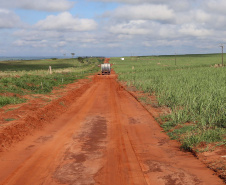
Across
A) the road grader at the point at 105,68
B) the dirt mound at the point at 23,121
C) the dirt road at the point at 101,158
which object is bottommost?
the dirt road at the point at 101,158

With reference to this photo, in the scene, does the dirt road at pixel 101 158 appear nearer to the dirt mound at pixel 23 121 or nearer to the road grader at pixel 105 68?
the dirt mound at pixel 23 121

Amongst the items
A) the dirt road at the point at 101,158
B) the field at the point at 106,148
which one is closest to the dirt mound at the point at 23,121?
the field at the point at 106,148

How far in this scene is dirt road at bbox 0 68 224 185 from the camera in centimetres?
561

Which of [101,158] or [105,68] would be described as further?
[105,68]

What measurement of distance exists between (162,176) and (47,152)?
365 centimetres

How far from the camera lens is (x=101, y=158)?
22.6 ft

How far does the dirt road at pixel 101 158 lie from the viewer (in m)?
5.61

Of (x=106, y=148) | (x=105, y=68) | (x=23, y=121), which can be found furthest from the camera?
(x=105, y=68)

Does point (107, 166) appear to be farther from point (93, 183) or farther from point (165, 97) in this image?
point (165, 97)

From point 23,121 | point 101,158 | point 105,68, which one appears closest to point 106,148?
point 101,158

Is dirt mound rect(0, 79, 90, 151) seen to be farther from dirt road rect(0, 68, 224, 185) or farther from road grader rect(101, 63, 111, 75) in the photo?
road grader rect(101, 63, 111, 75)

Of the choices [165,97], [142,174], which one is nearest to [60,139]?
[142,174]

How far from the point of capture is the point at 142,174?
19.1 ft

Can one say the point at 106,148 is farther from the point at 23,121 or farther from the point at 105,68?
the point at 105,68
